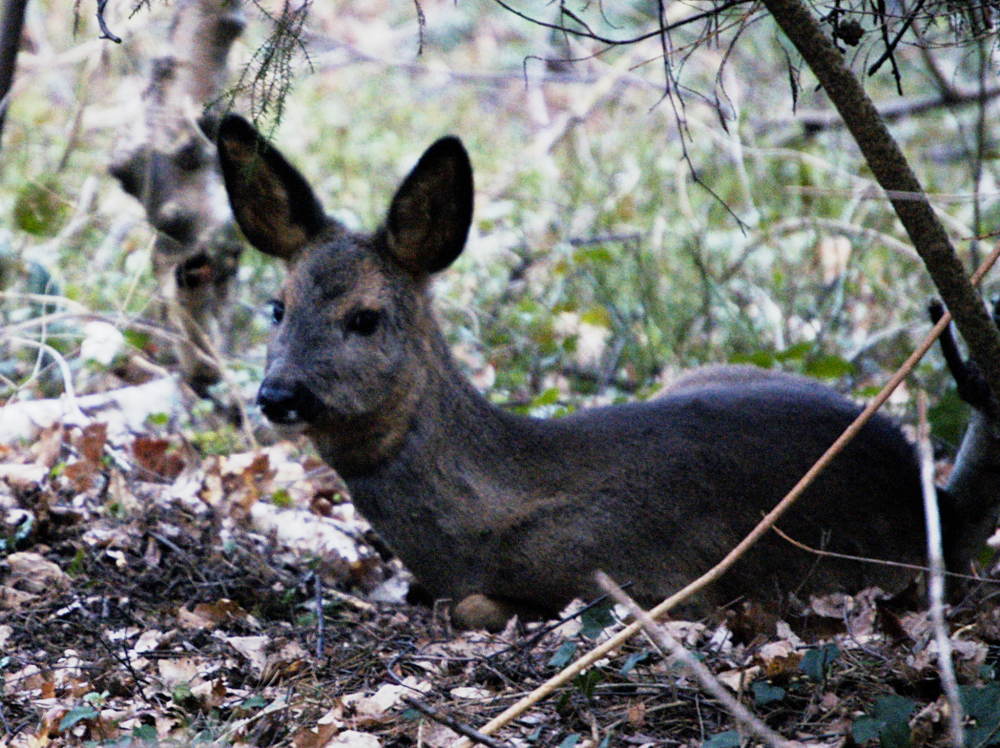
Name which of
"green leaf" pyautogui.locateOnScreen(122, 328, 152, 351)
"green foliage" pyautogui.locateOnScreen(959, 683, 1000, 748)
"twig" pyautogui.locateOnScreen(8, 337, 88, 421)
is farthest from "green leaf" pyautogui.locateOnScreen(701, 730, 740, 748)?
"green leaf" pyautogui.locateOnScreen(122, 328, 152, 351)

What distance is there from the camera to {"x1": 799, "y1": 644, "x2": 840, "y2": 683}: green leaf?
3.13 m

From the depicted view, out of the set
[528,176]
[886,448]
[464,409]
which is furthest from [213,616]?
[528,176]

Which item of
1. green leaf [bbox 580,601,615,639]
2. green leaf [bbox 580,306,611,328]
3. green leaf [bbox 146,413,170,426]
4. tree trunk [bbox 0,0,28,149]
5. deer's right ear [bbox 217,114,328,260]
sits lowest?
green leaf [bbox 580,601,615,639]

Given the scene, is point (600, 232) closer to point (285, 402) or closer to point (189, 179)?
point (189, 179)

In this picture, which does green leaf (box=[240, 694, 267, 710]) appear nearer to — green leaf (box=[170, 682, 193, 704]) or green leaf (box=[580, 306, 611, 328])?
green leaf (box=[170, 682, 193, 704])

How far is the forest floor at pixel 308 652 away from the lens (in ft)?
10.3

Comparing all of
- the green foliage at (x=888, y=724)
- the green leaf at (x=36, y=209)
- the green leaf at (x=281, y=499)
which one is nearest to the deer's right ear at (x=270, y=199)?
the green leaf at (x=281, y=499)

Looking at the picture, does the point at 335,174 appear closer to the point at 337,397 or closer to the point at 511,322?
the point at 511,322

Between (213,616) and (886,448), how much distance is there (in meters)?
2.53

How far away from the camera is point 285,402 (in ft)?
14.6

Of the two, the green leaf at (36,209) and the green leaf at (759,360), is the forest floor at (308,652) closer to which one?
the green leaf at (36,209)

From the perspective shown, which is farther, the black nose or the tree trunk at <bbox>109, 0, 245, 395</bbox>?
the tree trunk at <bbox>109, 0, 245, 395</bbox>

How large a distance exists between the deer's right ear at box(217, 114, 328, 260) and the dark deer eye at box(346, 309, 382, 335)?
432 millimetres

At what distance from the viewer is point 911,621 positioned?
3.74 meters
